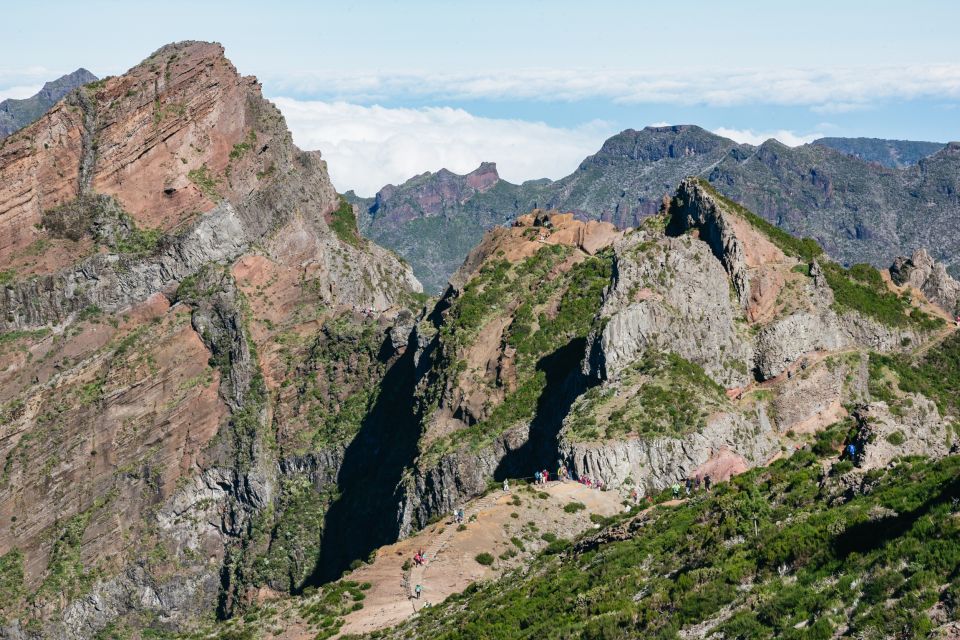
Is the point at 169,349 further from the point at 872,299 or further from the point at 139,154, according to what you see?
the point at 872,299

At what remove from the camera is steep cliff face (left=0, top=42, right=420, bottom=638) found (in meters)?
119

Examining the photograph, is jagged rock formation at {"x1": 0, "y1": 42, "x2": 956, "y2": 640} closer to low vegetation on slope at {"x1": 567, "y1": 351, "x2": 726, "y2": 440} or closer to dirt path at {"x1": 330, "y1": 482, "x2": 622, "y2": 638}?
low vegetation on slope at {"x1": 567, "y1": 351, "x2": 726, "y2": 440}

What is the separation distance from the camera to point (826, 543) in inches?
1545

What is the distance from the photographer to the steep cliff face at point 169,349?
11919 centimetres

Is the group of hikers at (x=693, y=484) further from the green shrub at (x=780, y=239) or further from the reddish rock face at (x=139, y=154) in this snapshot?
the reddish rock face at (x=139, y=154)

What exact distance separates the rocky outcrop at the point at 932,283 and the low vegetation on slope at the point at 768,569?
5787 centimetres

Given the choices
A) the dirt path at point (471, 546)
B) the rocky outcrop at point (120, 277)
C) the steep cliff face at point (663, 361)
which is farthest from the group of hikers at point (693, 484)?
the rocky outcrop at point (120, 277)

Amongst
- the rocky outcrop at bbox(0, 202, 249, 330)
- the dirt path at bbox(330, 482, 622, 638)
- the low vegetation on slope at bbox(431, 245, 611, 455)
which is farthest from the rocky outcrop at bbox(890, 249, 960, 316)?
the rocky outcrop at bbox(0, 202, 249, 330)

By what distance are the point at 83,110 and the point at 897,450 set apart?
12186 centimetres

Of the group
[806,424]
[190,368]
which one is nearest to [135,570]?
[190,368]

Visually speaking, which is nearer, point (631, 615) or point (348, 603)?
point (631, 615)

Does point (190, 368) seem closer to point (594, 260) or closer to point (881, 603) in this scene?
point (594, 260)

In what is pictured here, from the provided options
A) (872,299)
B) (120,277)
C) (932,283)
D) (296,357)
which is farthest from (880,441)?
(120,277)

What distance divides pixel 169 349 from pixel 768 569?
10515 cm
